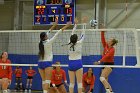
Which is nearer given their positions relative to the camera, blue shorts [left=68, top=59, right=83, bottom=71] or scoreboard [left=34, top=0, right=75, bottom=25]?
blue shorts [left=68, top=59, right=83, bottom=71]

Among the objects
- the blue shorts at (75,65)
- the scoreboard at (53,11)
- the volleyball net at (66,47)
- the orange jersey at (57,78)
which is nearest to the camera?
the blue shorts at (75,65)

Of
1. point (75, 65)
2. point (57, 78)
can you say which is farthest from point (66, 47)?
point (75, 65)

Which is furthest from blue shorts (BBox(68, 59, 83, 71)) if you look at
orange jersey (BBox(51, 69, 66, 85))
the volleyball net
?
the volleyball net

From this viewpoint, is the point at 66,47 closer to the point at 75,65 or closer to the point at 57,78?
the point at 57,78

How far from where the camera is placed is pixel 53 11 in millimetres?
14453

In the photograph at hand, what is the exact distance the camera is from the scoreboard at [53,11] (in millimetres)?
14336

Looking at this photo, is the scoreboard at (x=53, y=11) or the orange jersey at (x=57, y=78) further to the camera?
the scoreboard at (x=53, y=11)

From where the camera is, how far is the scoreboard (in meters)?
14.3

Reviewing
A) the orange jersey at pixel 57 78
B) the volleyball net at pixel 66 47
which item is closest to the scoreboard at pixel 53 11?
the volleyball net at pixel 66 47

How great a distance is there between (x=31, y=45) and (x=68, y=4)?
115 inches

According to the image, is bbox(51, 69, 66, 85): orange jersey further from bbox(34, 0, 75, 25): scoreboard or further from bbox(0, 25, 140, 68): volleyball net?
bbox(34, 0, 75, 25): scoreboard

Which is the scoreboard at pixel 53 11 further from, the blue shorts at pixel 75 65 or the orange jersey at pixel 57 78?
the blue shorts at pixel 75 65

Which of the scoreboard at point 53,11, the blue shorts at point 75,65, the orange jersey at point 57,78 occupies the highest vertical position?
the scoreboard at point 53,11

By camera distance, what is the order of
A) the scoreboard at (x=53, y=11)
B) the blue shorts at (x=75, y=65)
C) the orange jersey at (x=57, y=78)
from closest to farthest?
the blue shorts at (x=75, y=65)
the orange jersey at (x=57, y=78)
the scoreboard at (x=53, y=11)
